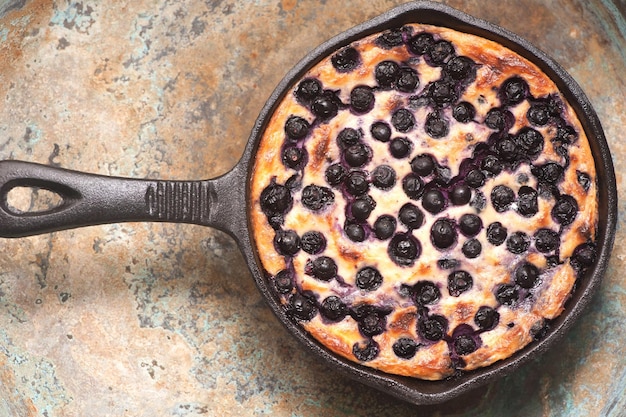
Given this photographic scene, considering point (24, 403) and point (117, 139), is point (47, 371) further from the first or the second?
point (117, 139)

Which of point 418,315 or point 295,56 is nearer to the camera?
point 418,315

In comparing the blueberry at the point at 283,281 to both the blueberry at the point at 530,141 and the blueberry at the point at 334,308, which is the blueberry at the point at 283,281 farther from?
the blueberry at the point at 530,141

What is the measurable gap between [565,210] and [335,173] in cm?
66

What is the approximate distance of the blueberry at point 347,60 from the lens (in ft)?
7.77

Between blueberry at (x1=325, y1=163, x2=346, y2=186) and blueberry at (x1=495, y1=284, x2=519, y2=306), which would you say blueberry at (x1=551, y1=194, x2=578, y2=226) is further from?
blueberry at (x1=325, y1=163, x2=346, y2=186)

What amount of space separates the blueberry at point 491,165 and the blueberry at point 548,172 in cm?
10

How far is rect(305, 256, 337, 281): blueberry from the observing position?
2.30 m

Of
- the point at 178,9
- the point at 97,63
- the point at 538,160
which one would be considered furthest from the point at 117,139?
the point at 538,160

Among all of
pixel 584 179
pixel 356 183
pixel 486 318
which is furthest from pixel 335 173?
pixel 584 179

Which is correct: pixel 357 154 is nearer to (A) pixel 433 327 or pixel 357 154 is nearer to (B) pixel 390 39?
(B) pixel 390 39

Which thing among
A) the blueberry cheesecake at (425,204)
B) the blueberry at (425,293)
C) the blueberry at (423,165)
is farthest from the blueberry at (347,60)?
the blueberry at (425,293)

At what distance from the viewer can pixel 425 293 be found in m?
2.31

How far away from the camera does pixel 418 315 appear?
2.33m

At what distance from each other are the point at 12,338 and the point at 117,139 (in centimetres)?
78
